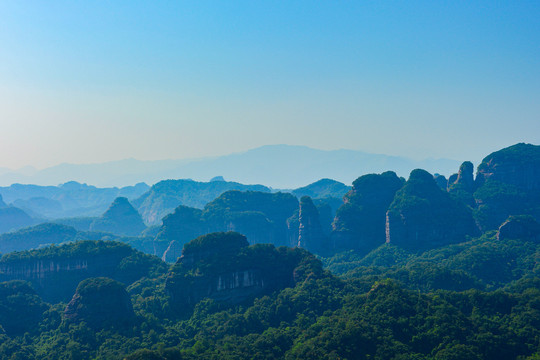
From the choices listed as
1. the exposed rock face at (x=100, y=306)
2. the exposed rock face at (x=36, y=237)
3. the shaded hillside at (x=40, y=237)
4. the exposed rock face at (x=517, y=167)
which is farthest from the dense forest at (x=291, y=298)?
the exposed rock face at (x=36, y=237)

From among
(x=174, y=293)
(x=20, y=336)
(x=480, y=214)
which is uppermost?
(x=480, y=214)

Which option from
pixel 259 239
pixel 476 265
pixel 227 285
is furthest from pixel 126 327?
pixel 259 239

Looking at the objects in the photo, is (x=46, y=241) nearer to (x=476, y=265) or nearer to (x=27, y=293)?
(x=27, y=293)

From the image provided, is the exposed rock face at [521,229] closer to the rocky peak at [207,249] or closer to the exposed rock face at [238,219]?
the exposed rock face at [238,219]

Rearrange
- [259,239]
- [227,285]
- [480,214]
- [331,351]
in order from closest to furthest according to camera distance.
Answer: [331,351] < [227,285] < [480,214] < [259,239]

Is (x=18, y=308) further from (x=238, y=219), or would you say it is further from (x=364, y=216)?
(x=364, y=216)

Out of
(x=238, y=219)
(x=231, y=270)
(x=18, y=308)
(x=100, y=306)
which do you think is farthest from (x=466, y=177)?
(x=18, y=308)

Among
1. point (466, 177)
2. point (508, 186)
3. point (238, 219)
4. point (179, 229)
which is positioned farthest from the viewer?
point (179, 229)
